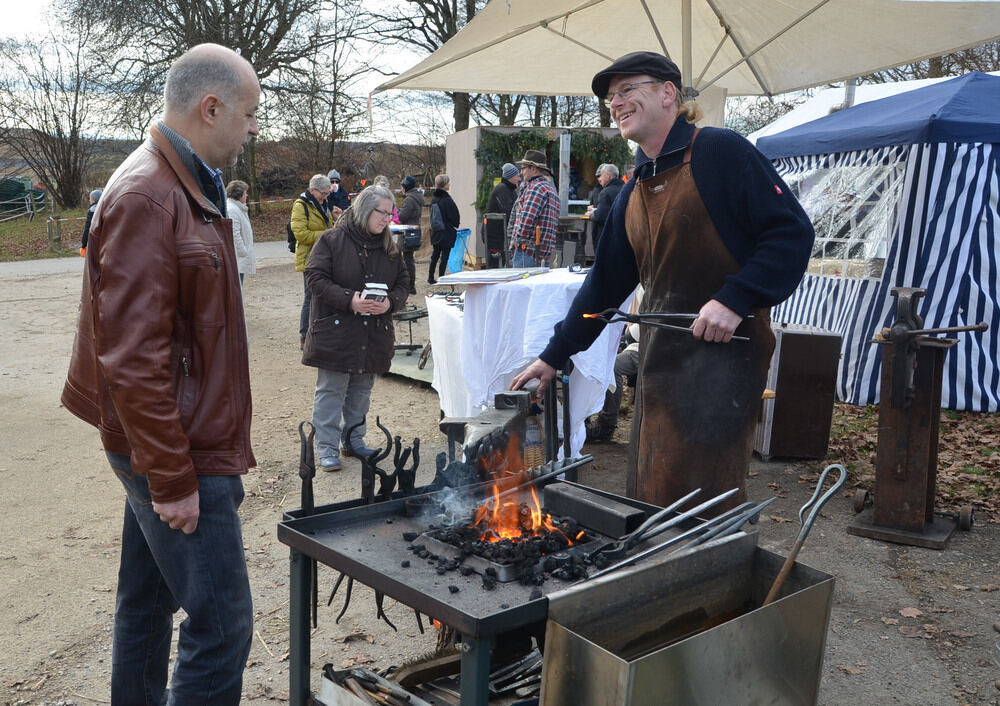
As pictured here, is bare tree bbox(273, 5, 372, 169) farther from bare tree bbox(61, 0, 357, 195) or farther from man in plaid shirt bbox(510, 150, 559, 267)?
man in plaid shirt bbox(510, 150, 559, 267)

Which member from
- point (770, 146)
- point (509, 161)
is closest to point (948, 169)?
point (770, 146)

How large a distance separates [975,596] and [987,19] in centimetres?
318

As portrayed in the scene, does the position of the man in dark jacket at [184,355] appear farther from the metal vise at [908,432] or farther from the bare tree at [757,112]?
the bare tree at [757,112]

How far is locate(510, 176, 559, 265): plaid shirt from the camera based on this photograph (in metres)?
8.52

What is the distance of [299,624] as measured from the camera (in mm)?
2352

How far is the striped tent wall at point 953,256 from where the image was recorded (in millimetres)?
6984

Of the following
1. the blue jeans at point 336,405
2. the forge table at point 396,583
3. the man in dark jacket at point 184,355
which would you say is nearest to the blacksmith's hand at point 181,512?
the man in dark jacket at point 184,355

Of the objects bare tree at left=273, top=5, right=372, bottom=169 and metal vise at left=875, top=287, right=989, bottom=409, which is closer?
metal vise at left=875, top=287, right=989, bottom=409

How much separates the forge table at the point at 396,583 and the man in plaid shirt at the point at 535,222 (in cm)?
621

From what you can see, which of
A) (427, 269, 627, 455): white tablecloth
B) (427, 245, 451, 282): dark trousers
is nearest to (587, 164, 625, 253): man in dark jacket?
(427, 245, 451, 282): dark trousers

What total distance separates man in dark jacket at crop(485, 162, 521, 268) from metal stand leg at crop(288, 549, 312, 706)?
292 inches

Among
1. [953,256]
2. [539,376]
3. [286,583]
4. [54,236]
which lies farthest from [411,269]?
[54,236]

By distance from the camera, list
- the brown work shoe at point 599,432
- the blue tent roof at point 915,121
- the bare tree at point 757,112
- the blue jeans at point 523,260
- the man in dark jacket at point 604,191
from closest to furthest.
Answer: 1. the brown work shoe at point 599,432
2. the blue tent roof at point 915,121
3. the blue jeans at point 523,260
4. the man in dark jacket at point 604,191
5. the bare tree at point 757,112

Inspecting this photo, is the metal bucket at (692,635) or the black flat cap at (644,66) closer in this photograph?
the metal bucket at (692,635)
